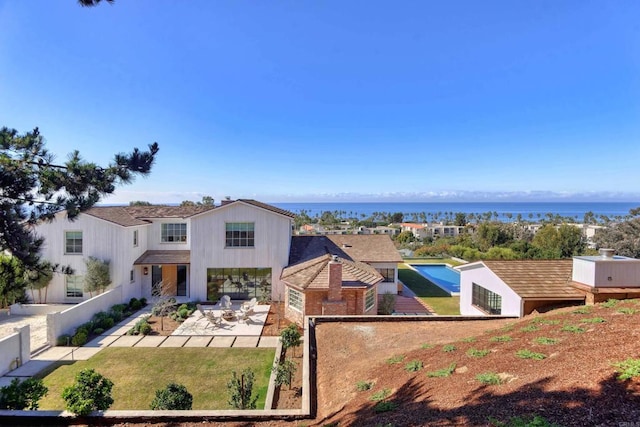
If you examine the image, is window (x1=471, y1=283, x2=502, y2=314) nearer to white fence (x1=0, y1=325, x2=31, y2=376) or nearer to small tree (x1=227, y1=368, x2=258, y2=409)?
small tree (x1=227, y1=368, x2=258, y2=409)

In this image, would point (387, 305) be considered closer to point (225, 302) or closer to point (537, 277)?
point (537, 277)

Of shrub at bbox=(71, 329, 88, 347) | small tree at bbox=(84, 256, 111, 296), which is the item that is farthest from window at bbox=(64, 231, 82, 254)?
shrub at bbox=(71, 329, 88, 347)

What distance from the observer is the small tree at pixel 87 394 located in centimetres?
697

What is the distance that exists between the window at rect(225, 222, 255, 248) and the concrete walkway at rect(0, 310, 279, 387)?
6957mm

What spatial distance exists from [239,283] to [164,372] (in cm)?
967

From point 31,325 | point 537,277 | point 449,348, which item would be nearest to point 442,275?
point 537,277

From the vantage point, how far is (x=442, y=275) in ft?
106

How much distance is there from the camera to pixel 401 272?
32156 millimetres

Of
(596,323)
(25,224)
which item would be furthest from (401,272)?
(25,224)

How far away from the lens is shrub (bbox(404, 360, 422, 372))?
8.01m

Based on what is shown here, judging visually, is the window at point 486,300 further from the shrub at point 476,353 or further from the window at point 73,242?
the window at point 73,242

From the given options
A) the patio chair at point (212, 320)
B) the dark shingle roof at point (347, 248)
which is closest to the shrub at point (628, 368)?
the patio chair at point (212, 320)

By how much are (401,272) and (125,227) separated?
24571 mm

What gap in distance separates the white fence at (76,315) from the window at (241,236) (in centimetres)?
725
